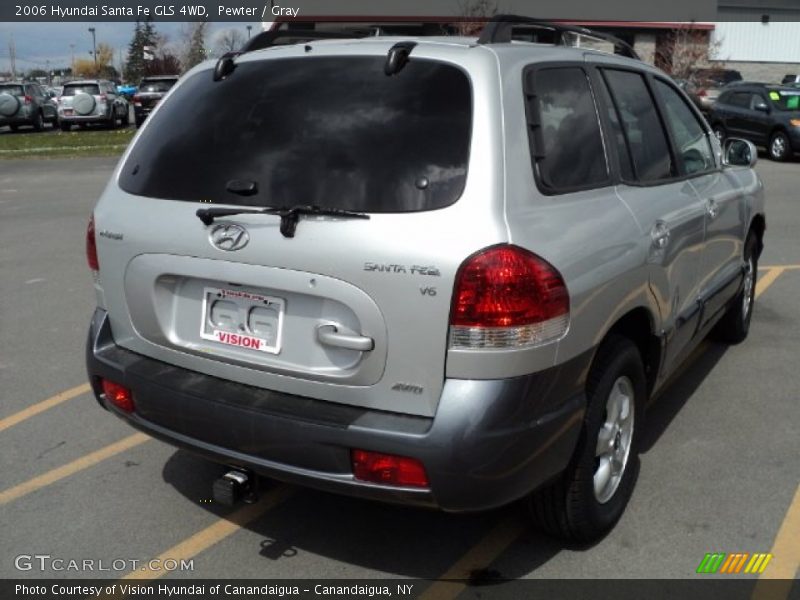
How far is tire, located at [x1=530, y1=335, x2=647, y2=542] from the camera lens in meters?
3.14

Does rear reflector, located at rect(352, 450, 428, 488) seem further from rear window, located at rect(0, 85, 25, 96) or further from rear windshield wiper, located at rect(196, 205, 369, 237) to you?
rear window, located at rect(0, 85, 25, 96)

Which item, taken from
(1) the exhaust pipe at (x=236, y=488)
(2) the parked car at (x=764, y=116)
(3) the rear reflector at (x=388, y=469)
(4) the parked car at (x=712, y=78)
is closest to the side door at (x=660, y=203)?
(3) the rear reflector at (x=388, y=469)

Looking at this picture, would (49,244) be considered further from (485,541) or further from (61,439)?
(485,541)

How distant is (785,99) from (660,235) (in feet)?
57.2

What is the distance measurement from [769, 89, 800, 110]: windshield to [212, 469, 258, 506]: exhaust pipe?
60.5ft

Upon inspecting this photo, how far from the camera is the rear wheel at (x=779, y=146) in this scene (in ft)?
59.9

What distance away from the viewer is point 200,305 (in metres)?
3.11

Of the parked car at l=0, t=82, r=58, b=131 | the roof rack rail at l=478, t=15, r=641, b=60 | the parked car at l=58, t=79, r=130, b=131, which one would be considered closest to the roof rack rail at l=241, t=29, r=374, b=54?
the roof rack rail at l=478, t=15, r=641, b=60

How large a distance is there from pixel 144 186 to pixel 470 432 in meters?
1.61

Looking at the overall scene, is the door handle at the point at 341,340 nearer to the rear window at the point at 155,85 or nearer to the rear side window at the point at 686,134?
the rear side window at the point at 686,134

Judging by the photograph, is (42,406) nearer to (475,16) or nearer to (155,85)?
(475,16)

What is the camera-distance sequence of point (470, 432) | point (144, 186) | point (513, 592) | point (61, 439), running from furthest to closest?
point (61, 439) < point (144, 186) < point (513, 592) < point (470, 432)

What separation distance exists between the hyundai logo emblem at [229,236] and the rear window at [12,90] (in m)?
30.6

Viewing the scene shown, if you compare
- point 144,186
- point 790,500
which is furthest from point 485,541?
point 144,186
